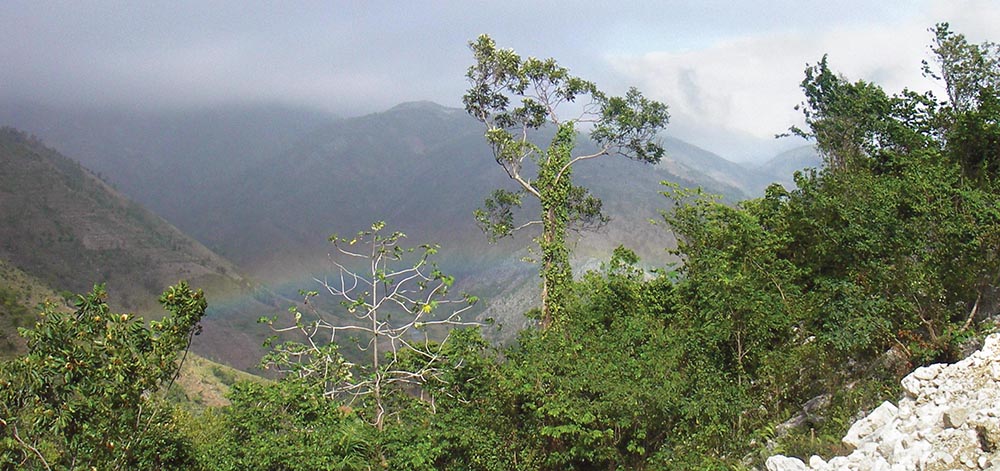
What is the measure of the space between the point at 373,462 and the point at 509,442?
2.47 metres

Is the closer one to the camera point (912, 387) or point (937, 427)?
point (937, 427)

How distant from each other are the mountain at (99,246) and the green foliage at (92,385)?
4008 inches

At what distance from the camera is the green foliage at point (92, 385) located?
941 centimetres

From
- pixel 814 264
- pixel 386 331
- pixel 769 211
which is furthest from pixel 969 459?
pixel 769 211

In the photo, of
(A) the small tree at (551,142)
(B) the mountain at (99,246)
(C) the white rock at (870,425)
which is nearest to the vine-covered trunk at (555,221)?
(A) the small tree at (551,142)

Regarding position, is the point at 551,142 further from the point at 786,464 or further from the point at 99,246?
the point at 99,246

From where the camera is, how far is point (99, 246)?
4840 inches

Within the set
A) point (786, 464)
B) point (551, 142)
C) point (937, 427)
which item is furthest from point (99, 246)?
point (937, 427)

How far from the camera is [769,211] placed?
18562mm

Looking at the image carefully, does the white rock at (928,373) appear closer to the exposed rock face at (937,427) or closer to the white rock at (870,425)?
the exposed rock face at (937,427)

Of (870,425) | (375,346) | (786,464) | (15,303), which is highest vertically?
(870,425)

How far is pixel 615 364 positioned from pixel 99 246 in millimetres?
131429

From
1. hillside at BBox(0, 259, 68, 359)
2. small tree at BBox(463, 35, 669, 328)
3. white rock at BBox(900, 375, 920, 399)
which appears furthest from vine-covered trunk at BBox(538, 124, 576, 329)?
hillside at BBox(0, 259, 68, 359)

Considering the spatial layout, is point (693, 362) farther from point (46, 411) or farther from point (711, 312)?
point (46, 411)
